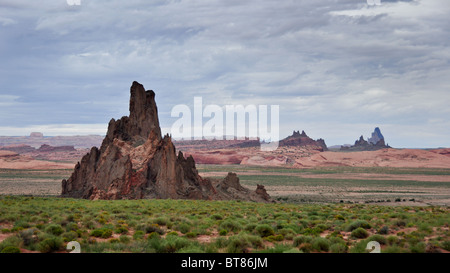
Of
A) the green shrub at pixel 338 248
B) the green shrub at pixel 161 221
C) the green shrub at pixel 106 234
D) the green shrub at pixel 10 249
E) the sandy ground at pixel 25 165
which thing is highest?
the green shrub at pixel 10 249

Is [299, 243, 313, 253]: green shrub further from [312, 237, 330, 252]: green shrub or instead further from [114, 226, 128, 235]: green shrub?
[114, 226, 128, 235]: green shrub

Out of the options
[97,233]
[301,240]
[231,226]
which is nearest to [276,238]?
[301,240]

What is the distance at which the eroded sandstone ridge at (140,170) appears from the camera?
42297mm

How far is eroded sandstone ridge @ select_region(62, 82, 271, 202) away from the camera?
139ft

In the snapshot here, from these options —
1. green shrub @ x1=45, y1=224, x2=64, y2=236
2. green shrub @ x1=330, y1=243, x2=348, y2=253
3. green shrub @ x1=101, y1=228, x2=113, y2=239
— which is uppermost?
green shrub @ x1=330, y1=243, x2=348, y2=253

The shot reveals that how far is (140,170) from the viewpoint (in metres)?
42.9

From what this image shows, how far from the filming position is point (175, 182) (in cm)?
4456

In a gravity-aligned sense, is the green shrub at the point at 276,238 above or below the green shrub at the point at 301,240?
below

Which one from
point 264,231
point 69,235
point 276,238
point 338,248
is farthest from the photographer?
point 264,231

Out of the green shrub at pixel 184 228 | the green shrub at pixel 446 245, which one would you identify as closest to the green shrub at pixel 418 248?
the green shrub at pixel 446 245

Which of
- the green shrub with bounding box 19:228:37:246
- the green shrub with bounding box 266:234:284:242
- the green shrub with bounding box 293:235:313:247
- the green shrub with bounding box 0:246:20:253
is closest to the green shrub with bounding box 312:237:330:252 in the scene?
the green shrub with bounding box 293:235:313:247

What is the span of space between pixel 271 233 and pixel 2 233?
12067mm

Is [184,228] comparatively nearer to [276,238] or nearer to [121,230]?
[121,230]

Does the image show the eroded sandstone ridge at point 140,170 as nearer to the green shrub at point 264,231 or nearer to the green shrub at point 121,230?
the green shrub at point 121,230
